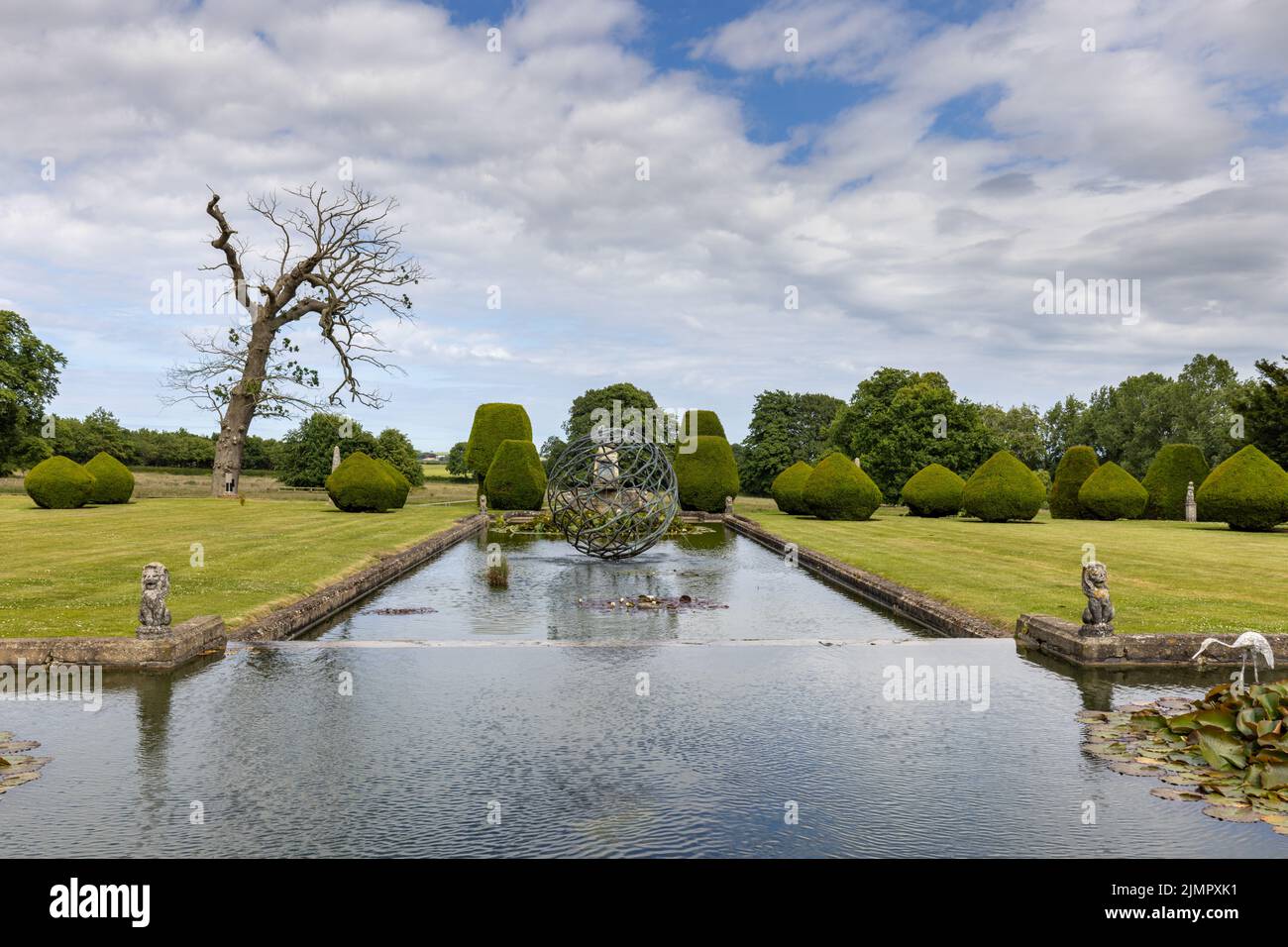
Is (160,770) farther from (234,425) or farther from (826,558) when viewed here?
(234,425)

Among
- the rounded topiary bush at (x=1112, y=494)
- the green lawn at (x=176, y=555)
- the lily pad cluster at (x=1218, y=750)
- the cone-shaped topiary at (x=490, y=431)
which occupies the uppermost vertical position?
the cone-shaped topiary at (x=490, y=431)

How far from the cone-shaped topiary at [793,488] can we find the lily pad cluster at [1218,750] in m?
29.5

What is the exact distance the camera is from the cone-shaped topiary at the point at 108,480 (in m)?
33.5

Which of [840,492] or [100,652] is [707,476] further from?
[100,652]

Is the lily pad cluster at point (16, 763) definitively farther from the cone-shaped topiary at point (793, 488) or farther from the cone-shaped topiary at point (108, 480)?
the cone-shaped topiary at point (793, 488)

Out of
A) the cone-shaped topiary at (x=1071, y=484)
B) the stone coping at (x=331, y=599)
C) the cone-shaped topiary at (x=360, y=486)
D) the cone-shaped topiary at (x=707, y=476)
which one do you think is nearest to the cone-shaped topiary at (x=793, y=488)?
the cone-shaped topiary at (x=707, y=476)

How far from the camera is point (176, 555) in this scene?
60.5 feet

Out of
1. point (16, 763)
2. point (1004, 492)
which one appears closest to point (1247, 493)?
point (1004, 492)

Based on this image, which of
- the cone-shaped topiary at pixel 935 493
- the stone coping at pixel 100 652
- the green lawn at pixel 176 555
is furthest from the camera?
the cone-shaped topiary at pixel 935 493

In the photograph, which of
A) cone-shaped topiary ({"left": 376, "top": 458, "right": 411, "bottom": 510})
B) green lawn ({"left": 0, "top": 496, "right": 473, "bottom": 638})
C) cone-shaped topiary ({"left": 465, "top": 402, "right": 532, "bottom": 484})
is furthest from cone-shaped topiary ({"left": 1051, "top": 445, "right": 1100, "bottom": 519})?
cone-shaped topiary ({"left": 376, "top": 458, "right": 411, "bottom": 510})
